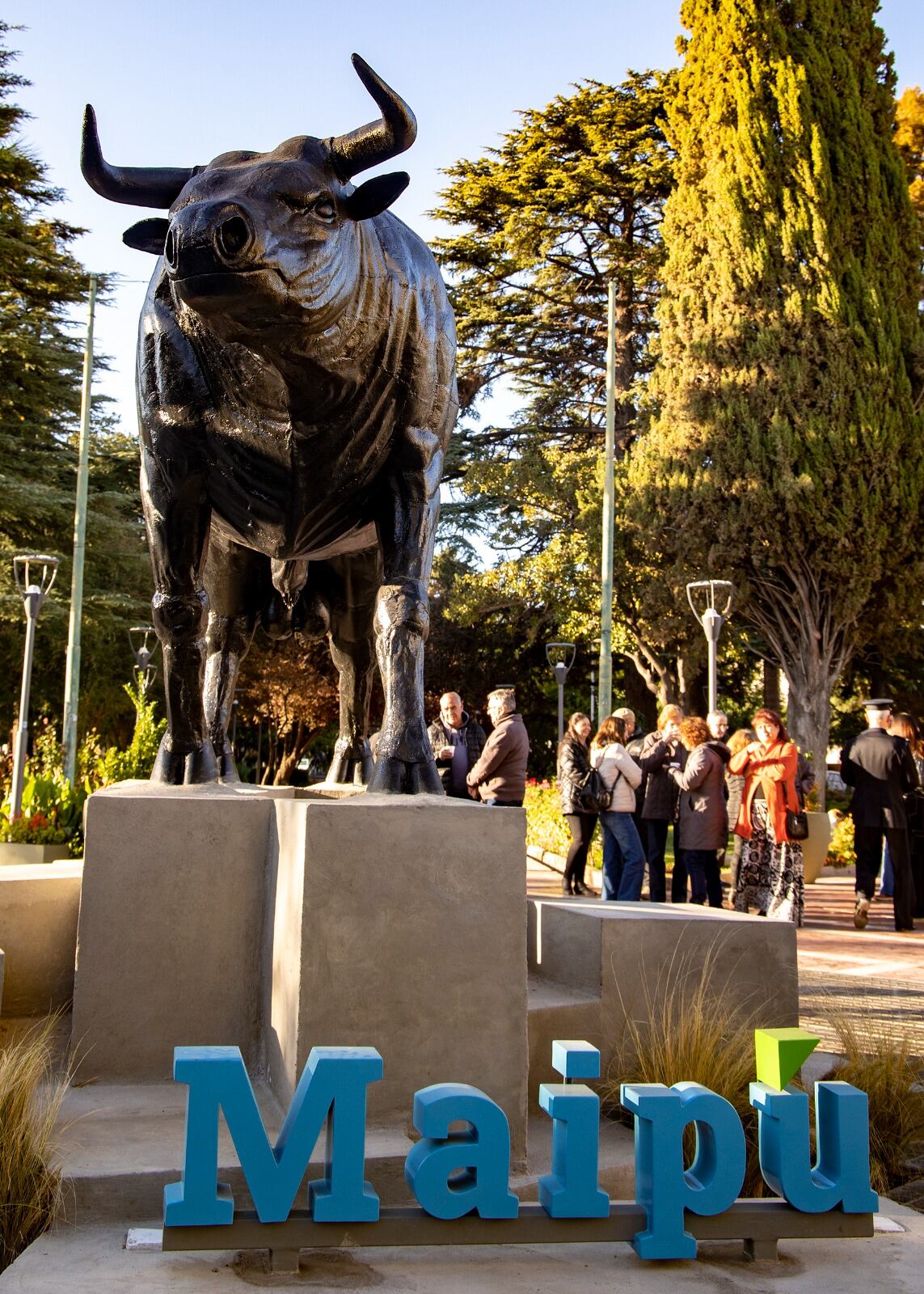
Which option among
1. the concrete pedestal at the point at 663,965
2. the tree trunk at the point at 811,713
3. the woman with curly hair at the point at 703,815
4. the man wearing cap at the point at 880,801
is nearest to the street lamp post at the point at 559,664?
the tree trunk at the point at 811,713

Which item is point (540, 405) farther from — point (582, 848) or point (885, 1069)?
point (885, 1069)

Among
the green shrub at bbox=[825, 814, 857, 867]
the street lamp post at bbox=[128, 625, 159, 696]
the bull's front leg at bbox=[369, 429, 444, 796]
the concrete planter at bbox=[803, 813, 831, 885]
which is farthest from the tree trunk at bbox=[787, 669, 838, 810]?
the bull's front leg at bbox=[369, 429, 444, 796]

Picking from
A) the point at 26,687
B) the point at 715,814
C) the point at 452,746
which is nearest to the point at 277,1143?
the point at 715,814

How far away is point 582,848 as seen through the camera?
32.0ft

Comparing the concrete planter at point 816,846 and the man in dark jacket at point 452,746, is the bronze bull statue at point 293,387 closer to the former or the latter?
the man in dark jacket at point 452,746

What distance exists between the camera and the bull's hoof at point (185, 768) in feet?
13.0

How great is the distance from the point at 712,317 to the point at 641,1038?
21.7m

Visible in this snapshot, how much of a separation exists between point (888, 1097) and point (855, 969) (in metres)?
3.76

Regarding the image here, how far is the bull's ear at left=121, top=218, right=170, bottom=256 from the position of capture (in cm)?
345

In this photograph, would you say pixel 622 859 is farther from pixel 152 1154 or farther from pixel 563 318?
pixel 563 318

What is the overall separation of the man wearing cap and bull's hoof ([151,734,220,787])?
6878mm

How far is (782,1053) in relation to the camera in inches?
110

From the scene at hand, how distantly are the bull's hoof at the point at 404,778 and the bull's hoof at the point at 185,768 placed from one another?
0.86 m

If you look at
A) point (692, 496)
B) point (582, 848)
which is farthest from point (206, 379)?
point (692, 496)
